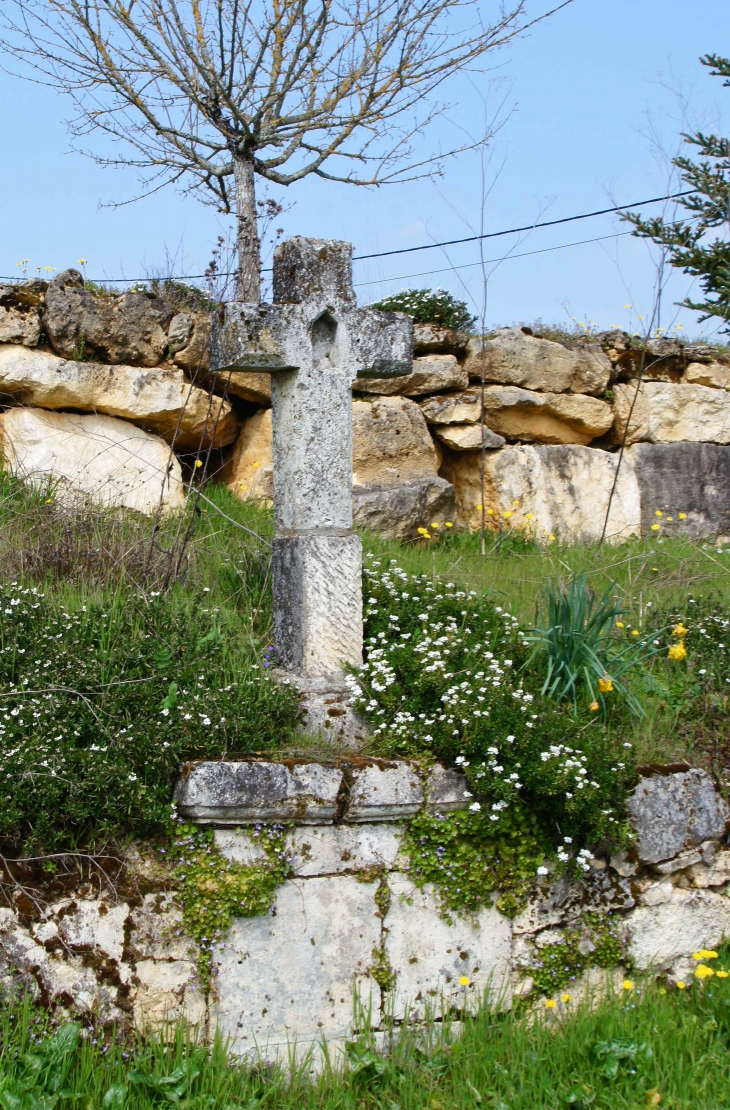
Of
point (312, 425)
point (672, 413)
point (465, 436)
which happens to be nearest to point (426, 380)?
point (465, 436)

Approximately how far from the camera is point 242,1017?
3.58m

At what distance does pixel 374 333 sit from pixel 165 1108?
3203 millimetres

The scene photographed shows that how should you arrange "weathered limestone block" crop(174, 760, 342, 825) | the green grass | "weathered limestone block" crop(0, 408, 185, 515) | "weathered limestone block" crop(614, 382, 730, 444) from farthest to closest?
"weathered limestone block" crop(614, 382, 730, 444) → "weathered limestone block" crop(0, 408, 185, 515) → "weathered limestone block" crop(174, 760, 342, 825) → the green grass

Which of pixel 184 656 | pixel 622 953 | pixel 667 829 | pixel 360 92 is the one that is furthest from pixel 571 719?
pixel 360 92

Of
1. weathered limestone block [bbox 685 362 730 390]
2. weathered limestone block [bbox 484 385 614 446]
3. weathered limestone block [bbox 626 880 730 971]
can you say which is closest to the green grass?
weathered limestone block [bbox 626 880 730 971]

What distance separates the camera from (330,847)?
12.5 ft

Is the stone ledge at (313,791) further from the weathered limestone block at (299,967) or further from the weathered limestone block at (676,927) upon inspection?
the weathered limestone block at (676,927)

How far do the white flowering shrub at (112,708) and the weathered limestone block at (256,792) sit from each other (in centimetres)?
12

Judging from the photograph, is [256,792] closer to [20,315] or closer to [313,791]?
[313,791]

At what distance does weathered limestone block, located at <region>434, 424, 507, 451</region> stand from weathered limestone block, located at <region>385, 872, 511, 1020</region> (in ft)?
14.1

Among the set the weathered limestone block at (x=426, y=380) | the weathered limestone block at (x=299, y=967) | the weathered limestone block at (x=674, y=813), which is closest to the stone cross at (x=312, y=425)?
the weathered limestone block at (x=299, y=967)

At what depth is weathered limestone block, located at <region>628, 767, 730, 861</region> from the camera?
13.3 ft

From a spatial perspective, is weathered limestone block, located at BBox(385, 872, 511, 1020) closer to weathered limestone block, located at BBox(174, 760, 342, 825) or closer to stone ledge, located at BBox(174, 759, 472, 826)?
stone ledge, located at BBox(174, 759, 472, 826)

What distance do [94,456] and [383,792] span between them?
11.8 feet
